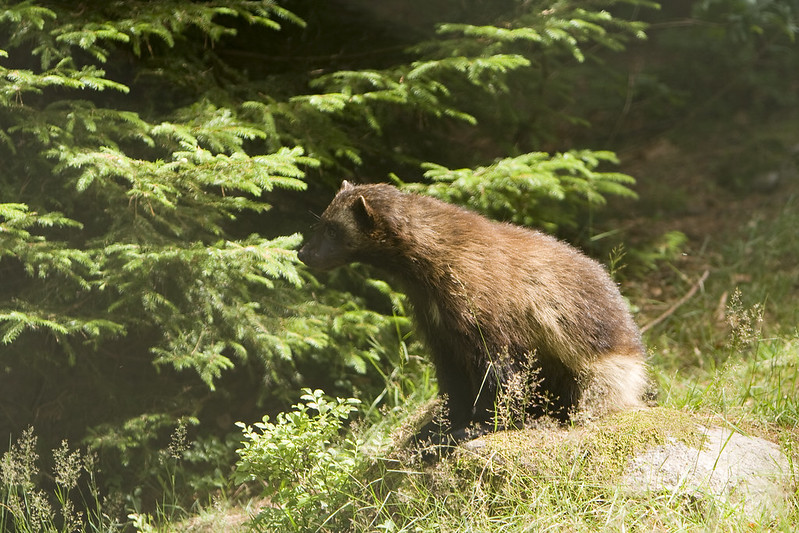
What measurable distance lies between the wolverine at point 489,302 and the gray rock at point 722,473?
46 cm

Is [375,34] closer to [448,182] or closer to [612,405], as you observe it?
[448,182]

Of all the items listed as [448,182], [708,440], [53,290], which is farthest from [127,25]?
[708,440]

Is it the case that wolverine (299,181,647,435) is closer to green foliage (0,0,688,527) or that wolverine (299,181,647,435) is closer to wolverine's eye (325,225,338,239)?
wolverine's eye (325,225,338,239)

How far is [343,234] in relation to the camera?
443 cm

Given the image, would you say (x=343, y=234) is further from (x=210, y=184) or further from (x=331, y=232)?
(x=210, y=184)

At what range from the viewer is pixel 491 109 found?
5.98 metres

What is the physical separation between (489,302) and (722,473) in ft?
4.61

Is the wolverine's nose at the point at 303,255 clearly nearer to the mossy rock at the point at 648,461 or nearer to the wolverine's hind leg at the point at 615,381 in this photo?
the mossy rock at the point at 648,461

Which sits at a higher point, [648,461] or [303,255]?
[303,255]

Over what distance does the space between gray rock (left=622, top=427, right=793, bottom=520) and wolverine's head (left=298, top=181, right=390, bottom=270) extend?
186 cm

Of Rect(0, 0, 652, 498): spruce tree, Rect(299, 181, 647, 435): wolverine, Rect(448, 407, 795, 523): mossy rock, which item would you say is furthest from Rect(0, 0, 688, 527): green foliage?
Rect(448, 407, 795, 523): mossy rock

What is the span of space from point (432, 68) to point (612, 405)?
8.43 ft

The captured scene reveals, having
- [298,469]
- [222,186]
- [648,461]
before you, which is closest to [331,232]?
[222,186]

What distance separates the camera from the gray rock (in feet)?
11.3
